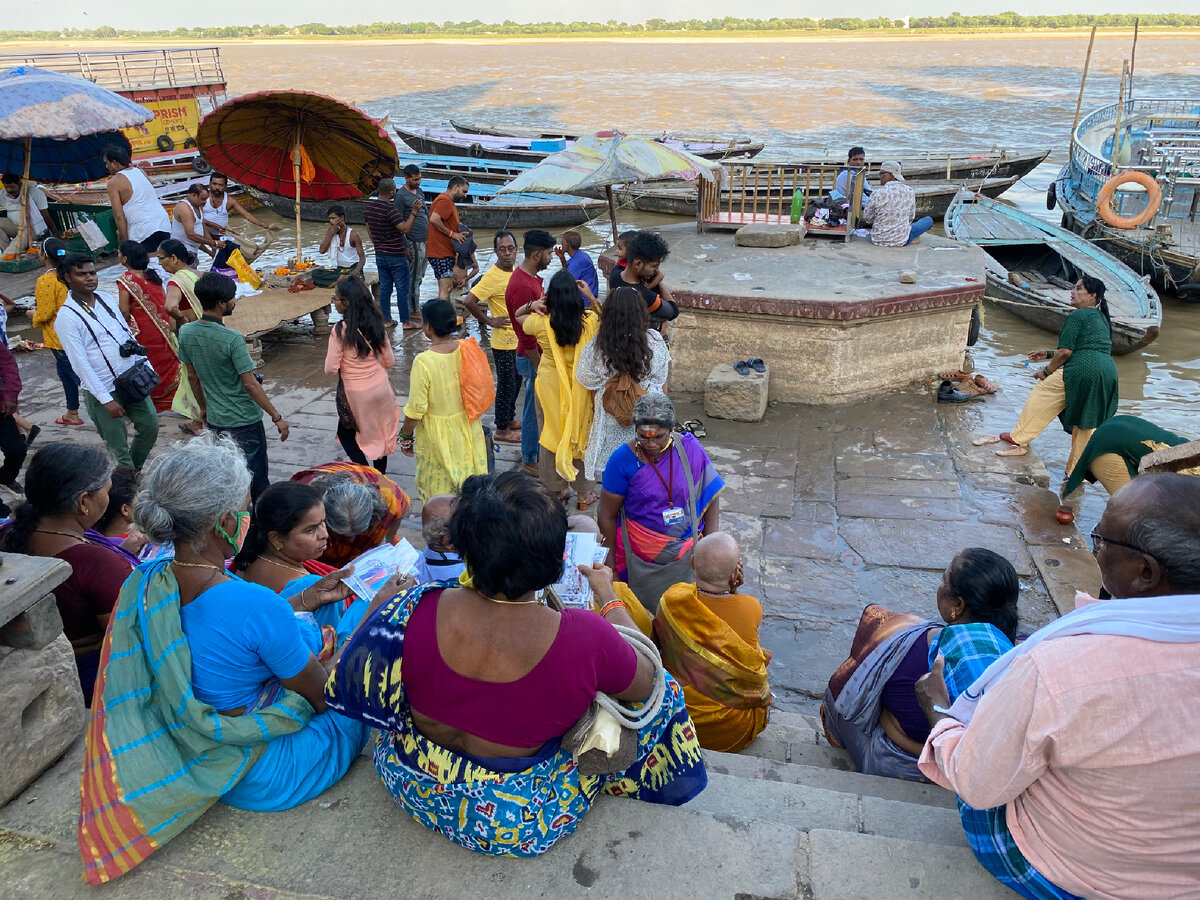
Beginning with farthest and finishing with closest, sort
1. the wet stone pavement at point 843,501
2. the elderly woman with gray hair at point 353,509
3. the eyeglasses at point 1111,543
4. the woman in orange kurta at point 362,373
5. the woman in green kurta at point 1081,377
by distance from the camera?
the woman in green kurta at point 1081,377
the woman in orange kurta at point 362,373
the wet stone pavement at point 843,501
the elderly woman with gray hair at point 353,509
the eyeglasses at point 1111,543

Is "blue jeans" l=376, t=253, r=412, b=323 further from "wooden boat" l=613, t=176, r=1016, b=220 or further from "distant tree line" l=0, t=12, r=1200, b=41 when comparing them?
"distant tree line" l=0, t=12, r=1200, b=41

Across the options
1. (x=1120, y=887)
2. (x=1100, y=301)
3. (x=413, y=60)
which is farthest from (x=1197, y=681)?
(x=413, y=60)

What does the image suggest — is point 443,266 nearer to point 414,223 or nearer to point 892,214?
point 414,223

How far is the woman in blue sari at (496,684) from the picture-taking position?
1763 millimetres

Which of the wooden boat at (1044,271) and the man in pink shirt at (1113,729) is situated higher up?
the man in pink shirt at (1113,729)

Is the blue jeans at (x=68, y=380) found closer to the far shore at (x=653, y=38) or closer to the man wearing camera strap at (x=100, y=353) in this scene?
the man wearing camera strap at (x=100, y=353)

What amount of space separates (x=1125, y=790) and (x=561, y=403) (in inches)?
142

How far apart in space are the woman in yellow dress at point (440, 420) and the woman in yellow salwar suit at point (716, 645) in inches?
73.6

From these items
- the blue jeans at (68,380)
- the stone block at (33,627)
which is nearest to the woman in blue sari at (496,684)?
the stone block at (33,627)

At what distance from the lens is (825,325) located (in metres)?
6.40

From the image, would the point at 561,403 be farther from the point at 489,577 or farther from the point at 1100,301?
the point at 1100,301

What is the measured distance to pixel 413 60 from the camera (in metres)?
71.9

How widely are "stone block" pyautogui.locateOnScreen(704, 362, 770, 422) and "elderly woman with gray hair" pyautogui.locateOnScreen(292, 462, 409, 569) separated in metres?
3.40

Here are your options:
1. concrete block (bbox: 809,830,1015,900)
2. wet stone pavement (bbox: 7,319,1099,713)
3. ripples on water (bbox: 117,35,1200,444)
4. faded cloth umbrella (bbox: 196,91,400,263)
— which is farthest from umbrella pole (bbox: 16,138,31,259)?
concrete block (bbox: 809,830,1015,900)
